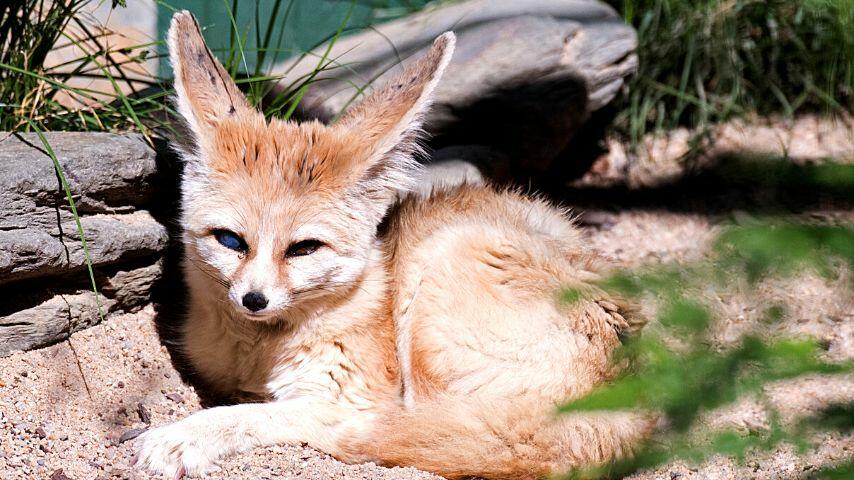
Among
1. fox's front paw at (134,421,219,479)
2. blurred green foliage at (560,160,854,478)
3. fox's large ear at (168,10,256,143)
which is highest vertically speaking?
blurred green foliage at (560,160,854,478)

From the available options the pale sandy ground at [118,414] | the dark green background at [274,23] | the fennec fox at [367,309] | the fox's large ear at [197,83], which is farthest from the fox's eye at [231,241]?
the dark green background at [274,23]

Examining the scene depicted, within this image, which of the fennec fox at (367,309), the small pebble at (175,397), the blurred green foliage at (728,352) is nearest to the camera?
the blurred green foliage at (728,352)

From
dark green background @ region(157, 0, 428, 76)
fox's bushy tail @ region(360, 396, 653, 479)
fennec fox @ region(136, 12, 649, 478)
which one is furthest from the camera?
dark green background @ region(157, 0, 428, 76)

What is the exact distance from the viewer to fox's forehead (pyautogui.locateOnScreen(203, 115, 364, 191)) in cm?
309

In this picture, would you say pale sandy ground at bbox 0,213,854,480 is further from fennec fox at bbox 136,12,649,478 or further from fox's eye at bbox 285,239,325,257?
fox's eye at bbox 285,239,325,257

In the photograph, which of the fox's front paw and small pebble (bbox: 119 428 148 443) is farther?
small pebble (bbox: 119 428 148 443)

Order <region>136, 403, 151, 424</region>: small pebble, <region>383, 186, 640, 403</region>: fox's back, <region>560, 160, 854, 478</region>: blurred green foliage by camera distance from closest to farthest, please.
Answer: <region>560, 160, 854, 478</region>: blurred green foliage → <region>383, 186, 640, 403</region>: fox's back → <region>136, 403, 151, 424</region>: small pebble

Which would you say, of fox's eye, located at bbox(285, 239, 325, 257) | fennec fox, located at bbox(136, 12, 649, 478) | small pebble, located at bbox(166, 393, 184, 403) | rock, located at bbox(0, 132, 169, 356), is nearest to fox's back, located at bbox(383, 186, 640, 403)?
fennec fox, located at bbox(136, 12, 649, 478)

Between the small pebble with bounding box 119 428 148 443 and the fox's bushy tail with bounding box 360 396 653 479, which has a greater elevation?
the fox's bushy tail with bounding box 360 396 653 479

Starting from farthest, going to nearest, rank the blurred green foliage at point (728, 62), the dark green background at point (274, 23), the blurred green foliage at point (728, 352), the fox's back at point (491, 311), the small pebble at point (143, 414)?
the blurred green foliage at point (728, 62), the dark green background at point (274, 23), the small pebble at point (143, 414), the fox's back at point (491, 311), the blurred green foliage at point (728, 352)

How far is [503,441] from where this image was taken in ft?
9.09

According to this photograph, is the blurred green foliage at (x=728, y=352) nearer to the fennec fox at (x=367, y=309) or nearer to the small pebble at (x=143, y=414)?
the fennec fox at (x=367, y=309)

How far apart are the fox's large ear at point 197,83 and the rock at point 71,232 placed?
0.48 m

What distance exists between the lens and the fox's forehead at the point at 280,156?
3092 millimetres
